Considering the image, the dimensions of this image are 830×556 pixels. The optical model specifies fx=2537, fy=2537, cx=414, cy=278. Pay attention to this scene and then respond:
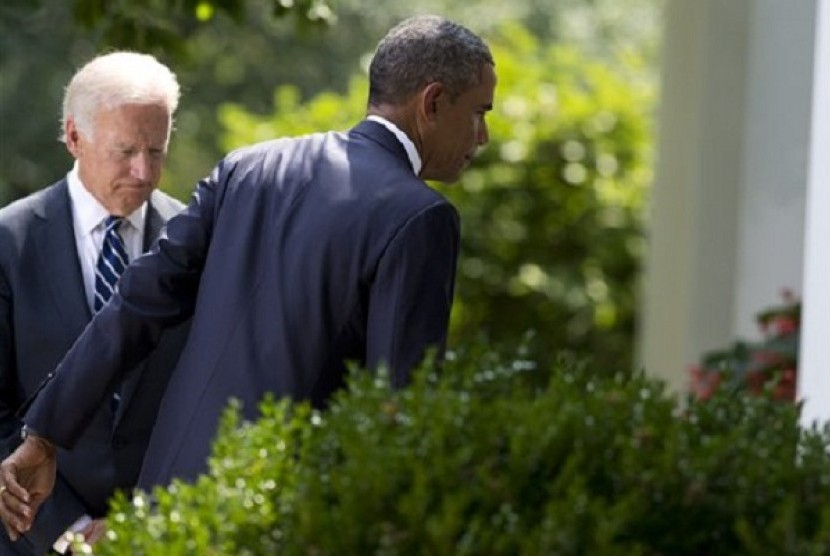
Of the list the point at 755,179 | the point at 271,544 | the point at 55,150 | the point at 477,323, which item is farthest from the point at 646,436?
the point at 55,150

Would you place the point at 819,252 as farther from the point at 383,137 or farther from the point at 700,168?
the point at 700,168

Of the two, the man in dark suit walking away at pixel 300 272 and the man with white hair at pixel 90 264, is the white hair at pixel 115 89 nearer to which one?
the man with white hair at pixel 90 264

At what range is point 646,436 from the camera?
13.4 ft

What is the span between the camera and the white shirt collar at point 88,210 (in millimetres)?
5750

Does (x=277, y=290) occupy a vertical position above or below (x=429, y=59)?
below

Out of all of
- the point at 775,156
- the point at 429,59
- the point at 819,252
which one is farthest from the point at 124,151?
the point at 775,156

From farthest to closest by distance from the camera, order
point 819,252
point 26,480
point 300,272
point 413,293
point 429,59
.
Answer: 1. point 819,252
2. point 26,480
3. point 429,59
4. point 300,272
5. point 413,293

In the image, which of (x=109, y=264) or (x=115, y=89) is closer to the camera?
(x=115, y=89)

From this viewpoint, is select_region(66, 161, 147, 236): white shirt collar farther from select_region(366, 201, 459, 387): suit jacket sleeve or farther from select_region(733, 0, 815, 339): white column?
select_region(733, 0, 815, 339): white column

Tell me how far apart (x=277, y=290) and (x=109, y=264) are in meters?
0.77

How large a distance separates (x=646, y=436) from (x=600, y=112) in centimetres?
1302

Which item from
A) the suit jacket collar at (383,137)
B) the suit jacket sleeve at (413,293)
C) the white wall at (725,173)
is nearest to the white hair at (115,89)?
the suit jacket collar at (383,137)

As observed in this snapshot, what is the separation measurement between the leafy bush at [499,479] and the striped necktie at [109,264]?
146 cm

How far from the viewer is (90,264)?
579 cm
